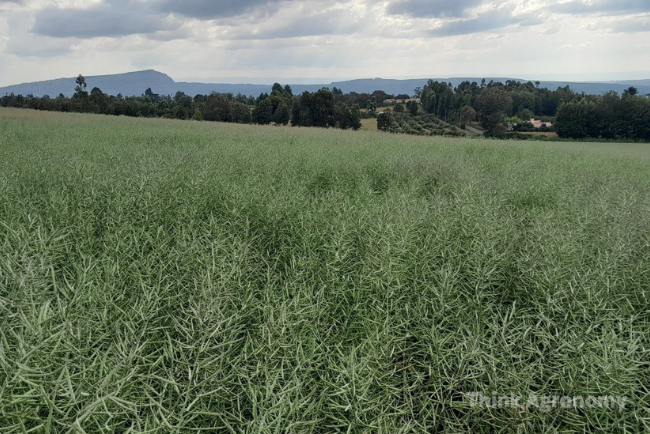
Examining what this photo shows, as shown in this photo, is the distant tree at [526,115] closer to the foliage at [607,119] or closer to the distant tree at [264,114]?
Result: the foliage at [607,119]

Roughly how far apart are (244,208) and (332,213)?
1.06 m

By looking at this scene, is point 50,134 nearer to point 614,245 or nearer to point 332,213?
point 332,213

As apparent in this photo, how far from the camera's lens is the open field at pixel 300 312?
5.81 ft

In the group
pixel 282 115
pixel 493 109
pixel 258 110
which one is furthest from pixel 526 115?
pixel 258 110

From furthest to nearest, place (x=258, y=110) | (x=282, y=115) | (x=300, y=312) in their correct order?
(x=258, y=110), (x=282, y=115), (x=300, y=312)

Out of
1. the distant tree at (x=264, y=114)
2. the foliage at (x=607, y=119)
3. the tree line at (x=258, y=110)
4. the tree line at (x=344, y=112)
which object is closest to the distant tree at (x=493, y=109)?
the tree line at (x=344, y=112)

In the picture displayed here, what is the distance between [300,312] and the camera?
2371 millimetres

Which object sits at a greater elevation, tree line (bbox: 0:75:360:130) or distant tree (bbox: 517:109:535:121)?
tree line (bbox: 0:75:360:130)

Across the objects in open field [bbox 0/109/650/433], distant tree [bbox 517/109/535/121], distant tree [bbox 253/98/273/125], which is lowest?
open field [bbox 0/109/650/433]

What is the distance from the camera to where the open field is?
1.77 meters

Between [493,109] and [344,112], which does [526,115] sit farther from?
[344,112]

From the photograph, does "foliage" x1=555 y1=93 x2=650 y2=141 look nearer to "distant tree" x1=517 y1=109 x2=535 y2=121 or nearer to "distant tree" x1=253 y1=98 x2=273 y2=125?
"distant tree" x1=517 y1=109 x2=535 y2=121

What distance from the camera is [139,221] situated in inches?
153

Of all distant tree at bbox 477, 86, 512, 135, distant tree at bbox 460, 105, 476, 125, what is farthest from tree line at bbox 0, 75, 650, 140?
distant tree at bbox 460, 105, 476, 125
